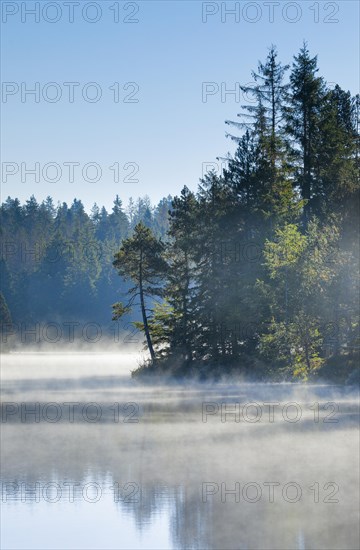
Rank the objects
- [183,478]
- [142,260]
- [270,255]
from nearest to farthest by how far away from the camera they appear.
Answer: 1. [183,478]
2. [270,255]
3. [142,260]

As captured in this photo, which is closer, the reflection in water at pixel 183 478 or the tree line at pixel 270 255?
the reflection in water at pixel 183 478

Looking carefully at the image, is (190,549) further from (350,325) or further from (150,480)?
(350,325)

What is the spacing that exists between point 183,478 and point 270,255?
38743mm

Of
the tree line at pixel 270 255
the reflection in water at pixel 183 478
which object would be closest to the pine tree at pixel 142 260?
the tree line at pixel 270 255

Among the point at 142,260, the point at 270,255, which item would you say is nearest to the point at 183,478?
the point at 270,255

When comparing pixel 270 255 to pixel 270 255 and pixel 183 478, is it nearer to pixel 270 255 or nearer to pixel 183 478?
pixel 270 255

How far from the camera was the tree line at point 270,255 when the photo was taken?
55875 millimetres

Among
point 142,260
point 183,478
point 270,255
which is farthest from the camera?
point 142,260

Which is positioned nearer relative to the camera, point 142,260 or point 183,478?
point 183,478

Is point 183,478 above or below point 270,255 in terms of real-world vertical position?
below

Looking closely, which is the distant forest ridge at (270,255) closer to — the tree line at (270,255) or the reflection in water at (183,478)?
the tree line at (270,255)

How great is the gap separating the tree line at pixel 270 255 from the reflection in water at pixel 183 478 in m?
16.5

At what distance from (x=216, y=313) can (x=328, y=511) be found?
5058 centimetres

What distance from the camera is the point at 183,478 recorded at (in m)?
21.0
